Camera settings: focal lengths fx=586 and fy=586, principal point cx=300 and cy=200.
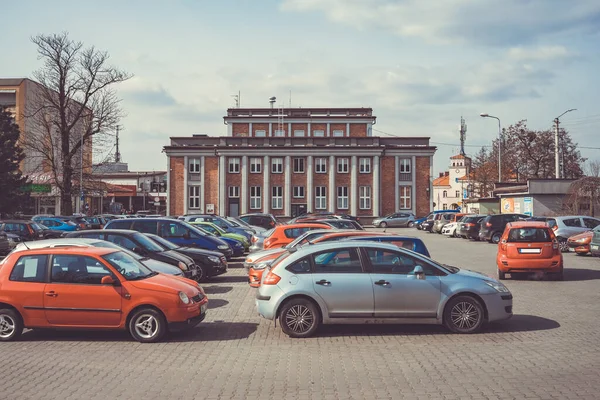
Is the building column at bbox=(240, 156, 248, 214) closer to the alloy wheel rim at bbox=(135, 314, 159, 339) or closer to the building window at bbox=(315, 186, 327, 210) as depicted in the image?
the building window at bbox=(315, 186, 327, 210)

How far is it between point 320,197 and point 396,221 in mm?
11587

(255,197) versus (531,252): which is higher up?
(255,197)

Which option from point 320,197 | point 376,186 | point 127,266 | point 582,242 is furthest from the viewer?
point 320,197

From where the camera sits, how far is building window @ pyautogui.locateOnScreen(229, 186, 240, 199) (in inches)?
2714

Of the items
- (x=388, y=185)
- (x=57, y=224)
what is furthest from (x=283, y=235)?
(x=388, y=185)

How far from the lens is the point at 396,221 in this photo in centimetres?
6088

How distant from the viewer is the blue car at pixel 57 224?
120ft

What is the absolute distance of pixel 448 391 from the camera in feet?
21.8

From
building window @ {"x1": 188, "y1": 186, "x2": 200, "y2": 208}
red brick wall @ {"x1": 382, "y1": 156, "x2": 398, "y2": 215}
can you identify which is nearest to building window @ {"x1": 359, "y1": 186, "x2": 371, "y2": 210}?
red brick wall @ {"x1": 382, "y1": 156, "x2": 398, "y2": 215}

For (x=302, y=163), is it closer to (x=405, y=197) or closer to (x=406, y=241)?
(x=405, y=197)

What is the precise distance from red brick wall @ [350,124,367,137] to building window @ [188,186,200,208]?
75.2 feet

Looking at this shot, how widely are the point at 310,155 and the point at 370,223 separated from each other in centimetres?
1057

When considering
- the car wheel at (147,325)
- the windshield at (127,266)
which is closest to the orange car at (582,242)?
the windshield at (127,266)

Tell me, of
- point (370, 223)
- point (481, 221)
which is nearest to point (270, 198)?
point (370, 223)
